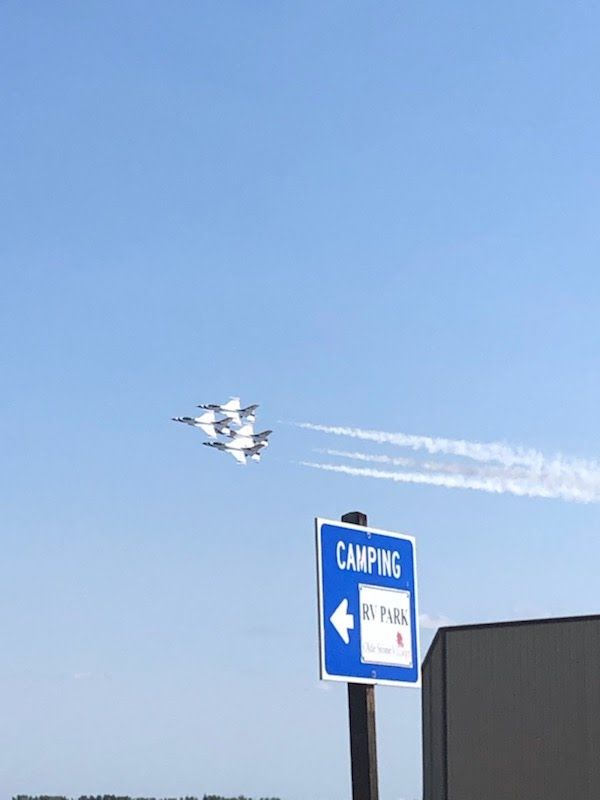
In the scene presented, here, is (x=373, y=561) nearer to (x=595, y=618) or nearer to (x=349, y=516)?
(x=349, y=516)

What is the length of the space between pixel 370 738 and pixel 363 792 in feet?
1.43

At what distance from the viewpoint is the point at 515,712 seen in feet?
148

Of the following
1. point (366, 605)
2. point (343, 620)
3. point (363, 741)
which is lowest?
point (363, 741)

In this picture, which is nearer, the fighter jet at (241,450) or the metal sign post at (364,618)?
the metal sign post at (364,618)

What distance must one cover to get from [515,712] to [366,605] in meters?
35.3

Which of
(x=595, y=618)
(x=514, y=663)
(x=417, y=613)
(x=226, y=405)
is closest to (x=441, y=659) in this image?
(x=514, y=663)

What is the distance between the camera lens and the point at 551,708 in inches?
1748

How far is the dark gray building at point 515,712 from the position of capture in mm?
43750

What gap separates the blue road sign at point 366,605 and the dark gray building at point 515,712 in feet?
110

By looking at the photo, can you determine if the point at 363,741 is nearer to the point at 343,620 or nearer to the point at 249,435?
the point at 343,620

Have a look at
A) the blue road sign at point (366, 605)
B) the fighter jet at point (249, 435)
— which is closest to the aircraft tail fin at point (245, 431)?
the fighter jet at point (249, 435)

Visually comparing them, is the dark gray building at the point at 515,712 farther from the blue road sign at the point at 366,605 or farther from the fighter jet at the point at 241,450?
the blue road sign at the point at 366,605

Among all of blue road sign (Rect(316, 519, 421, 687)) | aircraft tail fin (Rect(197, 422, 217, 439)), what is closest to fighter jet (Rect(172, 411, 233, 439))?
aircraft tail fin (Rect(197, 422, 217, 439))

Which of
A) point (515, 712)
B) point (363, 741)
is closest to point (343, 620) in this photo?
point (363, 741)
